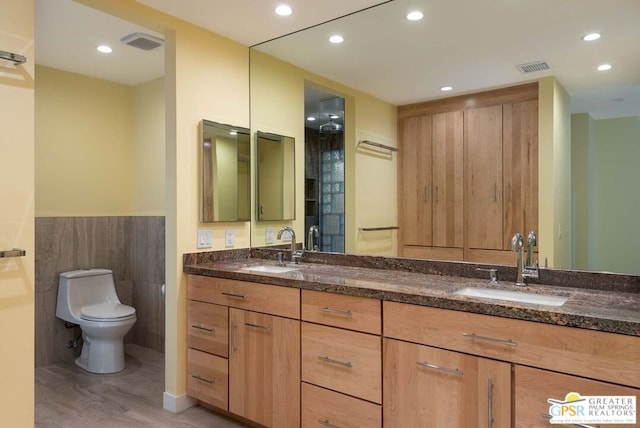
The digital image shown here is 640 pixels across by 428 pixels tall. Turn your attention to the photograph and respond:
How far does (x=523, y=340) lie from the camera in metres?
1.53

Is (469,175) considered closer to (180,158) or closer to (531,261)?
(531,261)

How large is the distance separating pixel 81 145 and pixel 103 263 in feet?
3.51

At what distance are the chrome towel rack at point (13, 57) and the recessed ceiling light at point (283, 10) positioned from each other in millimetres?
1343

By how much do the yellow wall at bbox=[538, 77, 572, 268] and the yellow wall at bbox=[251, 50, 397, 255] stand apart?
80 cm

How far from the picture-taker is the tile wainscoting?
355cm

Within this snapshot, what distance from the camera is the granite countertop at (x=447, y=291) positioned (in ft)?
4.72

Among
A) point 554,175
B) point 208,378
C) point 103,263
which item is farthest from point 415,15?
point 103,263

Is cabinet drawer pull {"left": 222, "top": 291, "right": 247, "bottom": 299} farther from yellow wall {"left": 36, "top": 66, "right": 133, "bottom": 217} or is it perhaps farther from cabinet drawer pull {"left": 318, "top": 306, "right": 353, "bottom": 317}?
yellow wall {"left": 36, "top": 66, "right": 133, "bottom": 217}

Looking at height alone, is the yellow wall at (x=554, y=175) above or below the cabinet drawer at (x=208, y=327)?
above

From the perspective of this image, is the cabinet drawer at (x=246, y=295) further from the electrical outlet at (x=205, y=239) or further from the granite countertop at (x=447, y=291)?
the electrical outlet at (x=205, y=239)

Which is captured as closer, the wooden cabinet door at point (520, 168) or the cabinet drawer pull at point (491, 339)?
the cabinet drawer pull at point (491, 339)

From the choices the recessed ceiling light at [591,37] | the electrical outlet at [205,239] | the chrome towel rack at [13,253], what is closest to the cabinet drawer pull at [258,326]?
the electrical outlet at [205,239]

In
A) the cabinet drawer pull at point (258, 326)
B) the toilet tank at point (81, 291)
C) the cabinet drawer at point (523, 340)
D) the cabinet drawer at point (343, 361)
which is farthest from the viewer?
the toilet tank at point (81, 291)

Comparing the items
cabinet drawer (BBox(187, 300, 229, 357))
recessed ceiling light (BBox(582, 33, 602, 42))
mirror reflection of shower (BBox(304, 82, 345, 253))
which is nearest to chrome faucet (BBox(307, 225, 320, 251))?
mirror reflection of shower (BBox(304, 82, 345, 253))
